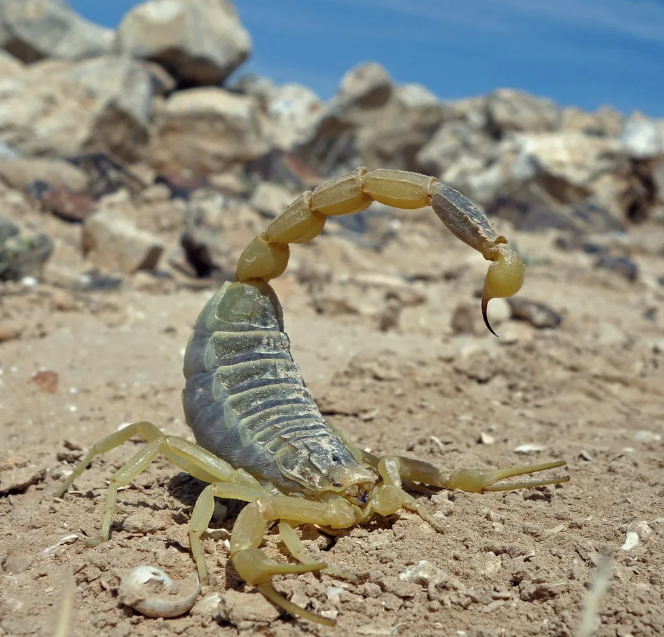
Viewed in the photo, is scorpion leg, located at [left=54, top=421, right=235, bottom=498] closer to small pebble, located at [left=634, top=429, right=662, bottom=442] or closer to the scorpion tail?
the scorpion tail

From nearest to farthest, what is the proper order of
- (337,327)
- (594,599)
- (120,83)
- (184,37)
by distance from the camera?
(594,599) < (337,327) < (120,83) < (184,37)

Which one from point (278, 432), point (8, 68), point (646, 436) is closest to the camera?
point (278, 432)

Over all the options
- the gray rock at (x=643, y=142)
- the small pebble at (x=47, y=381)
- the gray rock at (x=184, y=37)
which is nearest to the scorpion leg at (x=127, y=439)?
the small pebble at (x=47, y=381)

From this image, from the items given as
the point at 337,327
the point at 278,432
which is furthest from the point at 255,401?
the point at 337,327

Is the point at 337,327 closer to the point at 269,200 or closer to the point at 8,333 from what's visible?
the point at 8,333

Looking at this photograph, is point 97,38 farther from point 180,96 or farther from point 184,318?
point 184,318

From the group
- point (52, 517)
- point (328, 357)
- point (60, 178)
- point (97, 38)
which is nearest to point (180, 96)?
point (97, 38)
